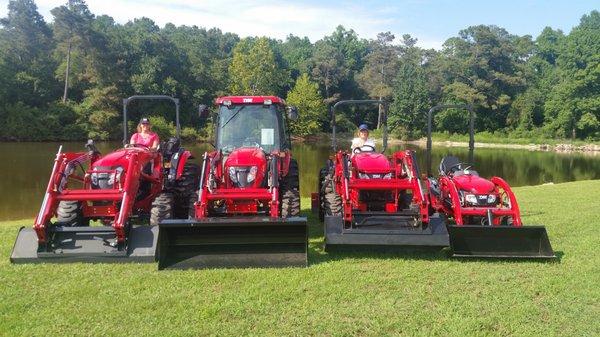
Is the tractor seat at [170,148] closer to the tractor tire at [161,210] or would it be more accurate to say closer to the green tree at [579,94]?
the tractor tire at [161,210]

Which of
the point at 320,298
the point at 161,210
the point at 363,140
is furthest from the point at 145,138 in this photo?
the point at 320,298

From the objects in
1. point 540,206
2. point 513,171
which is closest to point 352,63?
point 513,171

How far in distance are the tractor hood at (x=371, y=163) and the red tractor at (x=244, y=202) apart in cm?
100

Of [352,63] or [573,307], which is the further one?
[352,63]

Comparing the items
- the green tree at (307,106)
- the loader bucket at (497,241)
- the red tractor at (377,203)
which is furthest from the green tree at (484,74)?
the loader bucket at (497,241)

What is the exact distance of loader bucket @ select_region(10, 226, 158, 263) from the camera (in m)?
6.17

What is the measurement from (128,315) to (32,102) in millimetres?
49565

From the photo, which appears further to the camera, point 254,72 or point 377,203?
point 254,72

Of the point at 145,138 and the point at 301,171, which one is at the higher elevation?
the point at 145,138

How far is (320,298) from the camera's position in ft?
16.7

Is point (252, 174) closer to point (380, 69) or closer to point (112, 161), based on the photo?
point (112, 161)

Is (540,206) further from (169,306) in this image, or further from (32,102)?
(32,102)

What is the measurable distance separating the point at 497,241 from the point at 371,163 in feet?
7.44

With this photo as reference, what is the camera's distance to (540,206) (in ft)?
36.0
